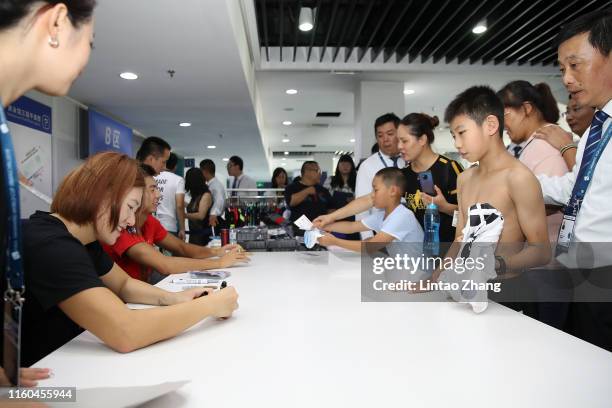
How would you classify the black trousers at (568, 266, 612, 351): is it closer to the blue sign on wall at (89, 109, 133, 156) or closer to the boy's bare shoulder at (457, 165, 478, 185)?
the boy's bare shoulder at (457, 165, 478, 185)

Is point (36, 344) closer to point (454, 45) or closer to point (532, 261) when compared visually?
point (532, 261)

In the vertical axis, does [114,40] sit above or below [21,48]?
above

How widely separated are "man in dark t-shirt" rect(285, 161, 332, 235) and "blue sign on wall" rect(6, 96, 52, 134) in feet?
10.3

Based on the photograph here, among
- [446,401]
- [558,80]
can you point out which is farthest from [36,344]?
[558,80]

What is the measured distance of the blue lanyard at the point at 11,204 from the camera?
0.53m

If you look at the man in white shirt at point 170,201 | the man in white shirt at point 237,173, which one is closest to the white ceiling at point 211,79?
the man in white shirt at point 237,173

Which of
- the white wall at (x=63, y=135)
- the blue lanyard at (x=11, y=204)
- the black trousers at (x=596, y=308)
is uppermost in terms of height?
the white wall at (x=63, y=135)

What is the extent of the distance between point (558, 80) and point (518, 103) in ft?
18.1

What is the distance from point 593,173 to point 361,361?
96cm

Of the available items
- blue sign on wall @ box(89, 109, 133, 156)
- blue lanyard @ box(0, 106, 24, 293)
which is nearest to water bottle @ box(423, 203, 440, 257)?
blue lanyard @ box(0, 106, 24, 293)

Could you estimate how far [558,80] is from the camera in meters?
6.58

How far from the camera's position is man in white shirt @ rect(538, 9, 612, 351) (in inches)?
50.7

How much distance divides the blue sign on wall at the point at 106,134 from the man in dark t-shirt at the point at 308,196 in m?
3.25

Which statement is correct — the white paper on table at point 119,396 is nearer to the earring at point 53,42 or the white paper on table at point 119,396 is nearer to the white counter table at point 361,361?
the white counter table at point 361,361
